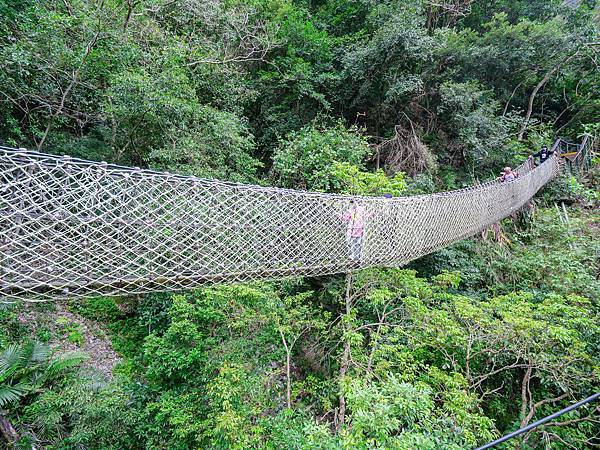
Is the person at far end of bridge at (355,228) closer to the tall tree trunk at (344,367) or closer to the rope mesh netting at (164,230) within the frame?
the rope mesh netting at (164,230)

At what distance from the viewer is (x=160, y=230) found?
1343 mm

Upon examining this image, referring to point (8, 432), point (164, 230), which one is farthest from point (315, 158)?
point (8, 432)

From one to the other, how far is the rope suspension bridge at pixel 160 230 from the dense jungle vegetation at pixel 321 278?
2.00 feet

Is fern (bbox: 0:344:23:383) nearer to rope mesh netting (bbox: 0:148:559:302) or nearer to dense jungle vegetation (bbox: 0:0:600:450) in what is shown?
dense jungle vegetation (bbox: 0:0:600:450)

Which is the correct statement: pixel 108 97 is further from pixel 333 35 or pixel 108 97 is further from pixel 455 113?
pixel 455 113

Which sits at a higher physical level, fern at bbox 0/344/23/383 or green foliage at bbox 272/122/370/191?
green foliage at bbox 272/122/370/191

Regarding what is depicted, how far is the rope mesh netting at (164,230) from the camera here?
1.03m

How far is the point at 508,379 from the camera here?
2.32 meters

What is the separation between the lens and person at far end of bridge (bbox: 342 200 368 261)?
5.91ft

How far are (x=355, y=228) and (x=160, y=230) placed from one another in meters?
1.09

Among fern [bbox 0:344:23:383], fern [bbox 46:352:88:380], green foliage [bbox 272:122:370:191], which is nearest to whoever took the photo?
fern [bbox 0:344:23:383]

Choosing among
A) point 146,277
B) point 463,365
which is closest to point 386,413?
point 146,277

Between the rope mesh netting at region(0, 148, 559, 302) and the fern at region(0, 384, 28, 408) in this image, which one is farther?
the fern at region(0, 384, 28, 408)

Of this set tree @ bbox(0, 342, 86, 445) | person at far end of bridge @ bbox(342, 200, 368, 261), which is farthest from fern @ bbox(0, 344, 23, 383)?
person at far end of bridge @ bbox(342, 200, 368, 261)
